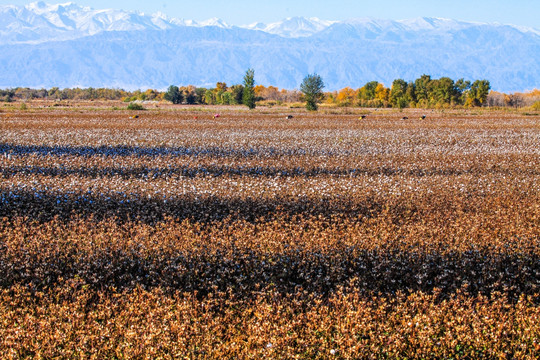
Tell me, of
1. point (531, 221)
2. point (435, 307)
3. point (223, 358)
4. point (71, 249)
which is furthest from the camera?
point (531, 221)

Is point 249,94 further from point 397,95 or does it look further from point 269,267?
point 269,267

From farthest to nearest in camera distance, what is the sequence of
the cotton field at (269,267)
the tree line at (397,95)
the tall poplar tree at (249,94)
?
1. the tree line at (397,95)
2. the tall poplar tree at (249,94)
3. the cotton field at (269,267)

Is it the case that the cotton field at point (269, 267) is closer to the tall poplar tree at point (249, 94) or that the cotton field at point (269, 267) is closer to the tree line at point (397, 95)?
the tree line at point (397, 95)

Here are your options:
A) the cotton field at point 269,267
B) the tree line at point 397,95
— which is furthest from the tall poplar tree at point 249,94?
the cotton field at point 269,267

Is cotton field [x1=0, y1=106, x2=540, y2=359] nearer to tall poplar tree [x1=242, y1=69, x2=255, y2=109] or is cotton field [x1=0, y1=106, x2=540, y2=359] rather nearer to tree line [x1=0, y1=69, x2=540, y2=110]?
tree line [x1=0, y1=69, x2=540, y2=110]

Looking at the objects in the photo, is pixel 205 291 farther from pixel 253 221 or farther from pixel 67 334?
pixel 253 221

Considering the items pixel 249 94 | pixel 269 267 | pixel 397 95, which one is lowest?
pixel 269 267

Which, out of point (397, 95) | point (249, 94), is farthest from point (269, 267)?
point (397, 95)

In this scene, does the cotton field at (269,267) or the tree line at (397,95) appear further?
the tree line at (397,95)

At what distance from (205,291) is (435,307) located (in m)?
3.37

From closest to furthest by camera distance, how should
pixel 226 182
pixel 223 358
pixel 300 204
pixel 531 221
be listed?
1. pixel 223 358
2. pixel 531 221
3. pixel 300 204
4. pixel 226 182

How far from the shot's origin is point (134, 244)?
9062 millimetres

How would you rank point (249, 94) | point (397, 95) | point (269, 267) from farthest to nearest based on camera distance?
point (397, 95), point (249, 94), point (269, 267)

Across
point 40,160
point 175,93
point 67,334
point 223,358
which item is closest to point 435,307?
point 223,358
